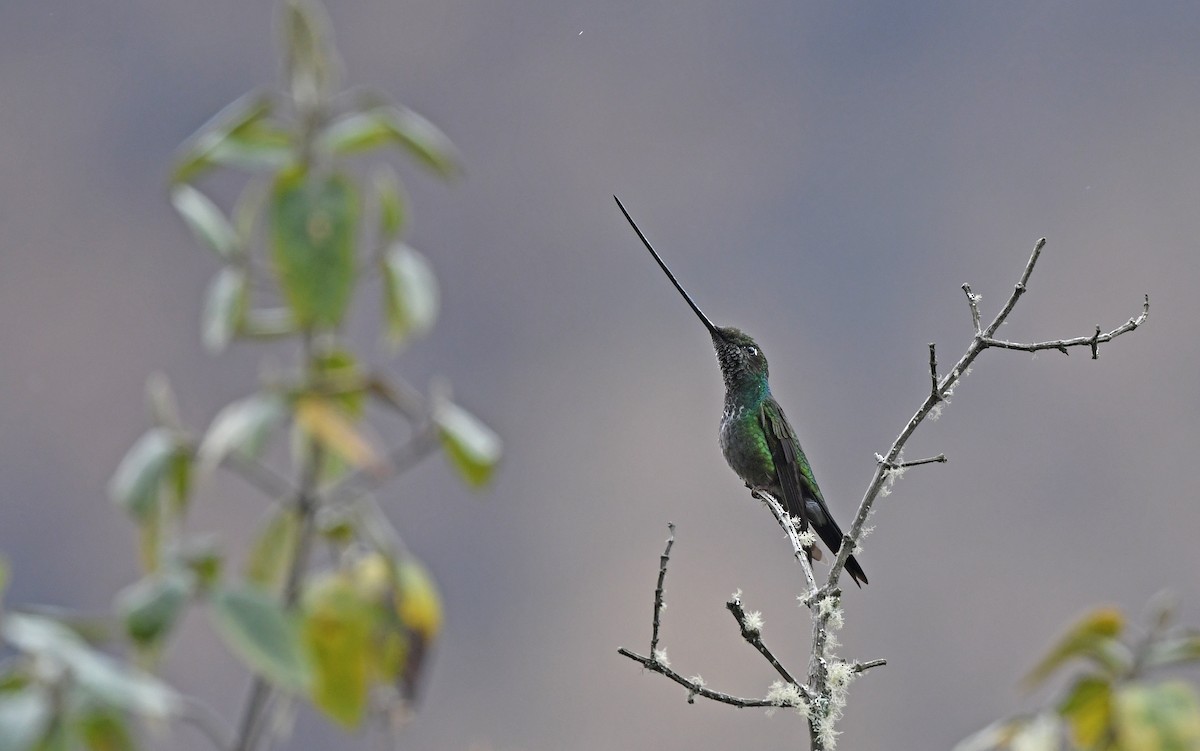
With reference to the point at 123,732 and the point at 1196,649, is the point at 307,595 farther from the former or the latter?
the point at 1196,649

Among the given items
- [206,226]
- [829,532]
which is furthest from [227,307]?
[829,532]

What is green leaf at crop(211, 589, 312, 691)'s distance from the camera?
1.15 ft

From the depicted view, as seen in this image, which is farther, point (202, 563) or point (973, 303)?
point (973, 303)

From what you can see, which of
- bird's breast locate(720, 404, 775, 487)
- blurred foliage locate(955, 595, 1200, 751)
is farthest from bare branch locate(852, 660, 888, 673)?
bird's breast locate(720, 404, 775, 487)

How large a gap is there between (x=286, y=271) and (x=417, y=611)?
→ 14cm

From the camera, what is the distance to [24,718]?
326 millimetres

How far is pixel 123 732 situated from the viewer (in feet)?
1.21

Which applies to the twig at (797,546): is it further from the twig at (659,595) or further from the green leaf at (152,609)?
the green leaf at (152,609)

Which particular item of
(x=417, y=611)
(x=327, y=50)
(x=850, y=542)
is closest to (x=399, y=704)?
(x=417, y=611)

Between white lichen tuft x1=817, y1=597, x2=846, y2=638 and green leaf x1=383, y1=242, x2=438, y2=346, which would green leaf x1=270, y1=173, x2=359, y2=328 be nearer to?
green leaf x1=383, y1=242, x2=438, y2=346

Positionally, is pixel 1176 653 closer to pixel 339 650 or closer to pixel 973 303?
pixel 339 650

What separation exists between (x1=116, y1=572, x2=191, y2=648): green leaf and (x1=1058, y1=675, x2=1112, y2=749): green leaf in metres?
0.30

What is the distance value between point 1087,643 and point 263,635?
0.91ft

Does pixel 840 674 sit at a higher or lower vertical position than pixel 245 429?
higher
